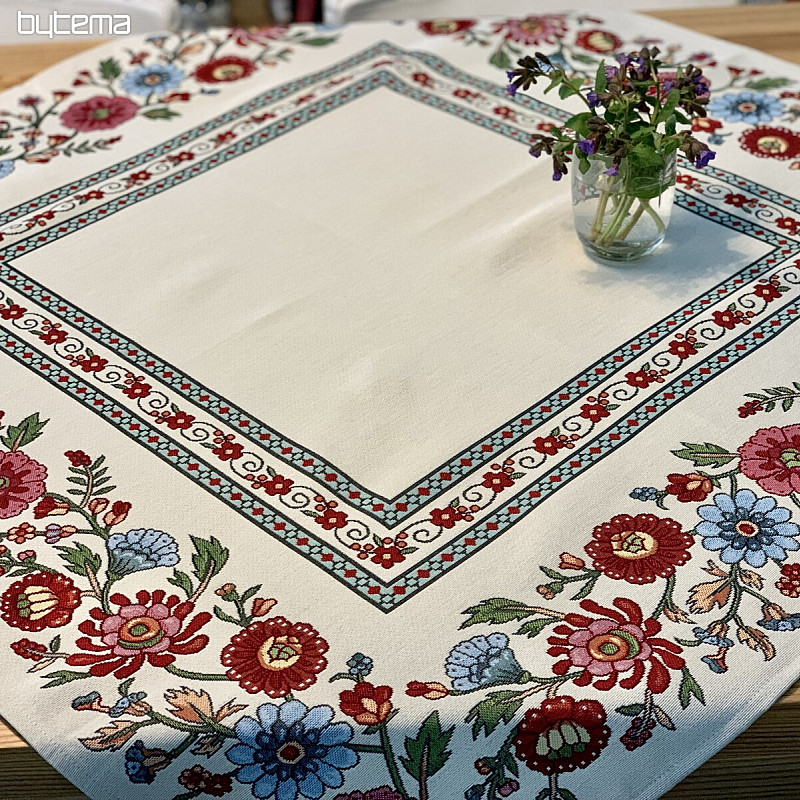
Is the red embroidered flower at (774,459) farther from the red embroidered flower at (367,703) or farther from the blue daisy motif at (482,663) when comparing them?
the red embroidered flower at (367,703)

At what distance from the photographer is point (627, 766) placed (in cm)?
90

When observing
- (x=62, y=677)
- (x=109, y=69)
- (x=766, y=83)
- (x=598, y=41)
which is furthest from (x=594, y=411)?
(x=109, y=69)

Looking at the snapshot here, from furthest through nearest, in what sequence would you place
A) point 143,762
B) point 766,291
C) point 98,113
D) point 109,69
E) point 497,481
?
1. point 109,69
2. point 98,113
3. point 766,291
4. point 497,481
5. point 143,762

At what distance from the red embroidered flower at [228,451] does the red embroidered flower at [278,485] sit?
0.05m

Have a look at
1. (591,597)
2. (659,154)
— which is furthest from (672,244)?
(591,597)

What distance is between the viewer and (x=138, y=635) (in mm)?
995

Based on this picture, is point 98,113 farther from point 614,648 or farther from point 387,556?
point 614,648

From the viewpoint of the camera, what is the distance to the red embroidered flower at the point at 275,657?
0.95m

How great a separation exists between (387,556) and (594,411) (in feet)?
0.98

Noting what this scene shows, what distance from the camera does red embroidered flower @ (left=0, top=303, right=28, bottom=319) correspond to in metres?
1.36

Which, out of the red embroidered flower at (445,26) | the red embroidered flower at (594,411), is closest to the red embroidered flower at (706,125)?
the red embroidered flower at (445,26)

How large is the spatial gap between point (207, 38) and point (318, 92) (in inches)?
11.3

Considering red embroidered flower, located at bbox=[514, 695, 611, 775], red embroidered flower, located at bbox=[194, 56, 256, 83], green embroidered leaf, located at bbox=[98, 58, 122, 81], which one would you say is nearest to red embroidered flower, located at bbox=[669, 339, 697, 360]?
red embroidered flower, located at bbox=[514, 695, 611, 775]

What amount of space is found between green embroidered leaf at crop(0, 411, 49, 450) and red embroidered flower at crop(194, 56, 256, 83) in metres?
0.81
